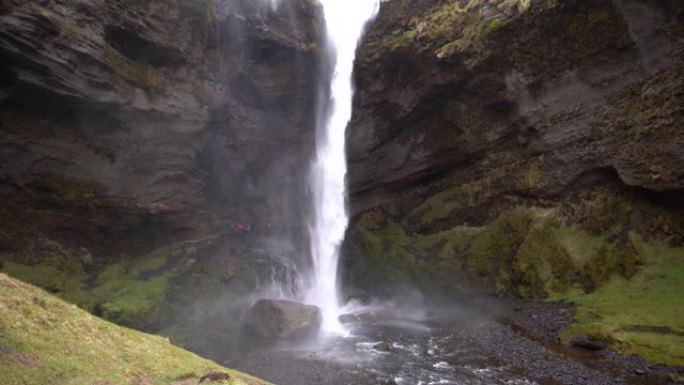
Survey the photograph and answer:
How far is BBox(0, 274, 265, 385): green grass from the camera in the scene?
1241cm

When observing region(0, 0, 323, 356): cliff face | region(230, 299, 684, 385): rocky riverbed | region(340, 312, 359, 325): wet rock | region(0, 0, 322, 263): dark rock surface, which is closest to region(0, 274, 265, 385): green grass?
region(230, 299, 684, 385): rocky riverbed

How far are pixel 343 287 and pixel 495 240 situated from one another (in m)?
16.5

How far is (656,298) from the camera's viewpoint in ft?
85.8

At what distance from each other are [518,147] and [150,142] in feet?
113

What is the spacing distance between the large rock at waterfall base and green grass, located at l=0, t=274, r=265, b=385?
42.6 feet

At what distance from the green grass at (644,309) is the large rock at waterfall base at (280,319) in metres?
17.7

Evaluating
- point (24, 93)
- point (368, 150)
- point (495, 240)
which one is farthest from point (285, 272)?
point (24, 93)

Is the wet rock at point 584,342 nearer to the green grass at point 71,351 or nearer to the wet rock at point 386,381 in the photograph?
the wet rock at point 386,381

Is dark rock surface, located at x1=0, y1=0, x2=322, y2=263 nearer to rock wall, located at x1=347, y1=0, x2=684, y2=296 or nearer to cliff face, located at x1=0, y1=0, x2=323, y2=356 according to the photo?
cliff face, located at x1=0, y1=0, x2=323, y2=356

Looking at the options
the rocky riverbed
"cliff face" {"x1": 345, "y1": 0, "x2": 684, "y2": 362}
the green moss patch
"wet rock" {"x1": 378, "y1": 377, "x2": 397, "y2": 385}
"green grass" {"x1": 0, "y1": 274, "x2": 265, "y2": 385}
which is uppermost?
"cliff face" {"x1": 345, "y1": 0, "x2": 684, "y2": 362}

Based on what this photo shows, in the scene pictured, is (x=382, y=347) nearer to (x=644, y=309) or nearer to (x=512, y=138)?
(x=644, y=309)

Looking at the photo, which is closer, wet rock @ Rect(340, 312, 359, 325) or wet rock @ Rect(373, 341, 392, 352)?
wet rock @ Rect(373, 341, 392, 352)

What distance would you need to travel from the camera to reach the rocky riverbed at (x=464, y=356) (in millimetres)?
21078

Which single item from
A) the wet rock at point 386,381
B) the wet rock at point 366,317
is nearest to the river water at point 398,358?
the wet rock at point 386,381
